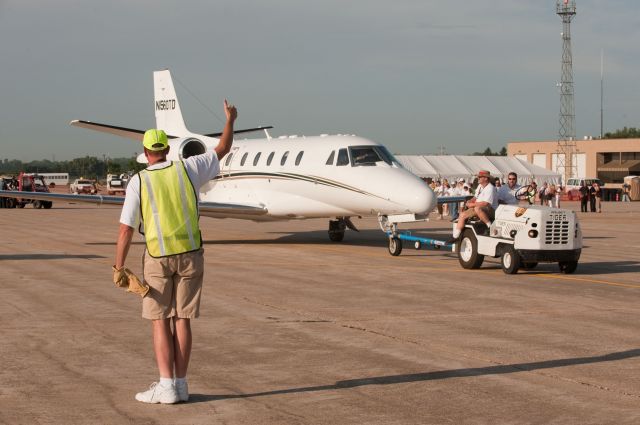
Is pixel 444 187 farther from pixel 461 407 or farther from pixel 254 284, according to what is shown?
pixel 461 407

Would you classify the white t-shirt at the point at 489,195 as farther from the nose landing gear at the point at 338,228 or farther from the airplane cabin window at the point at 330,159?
the nose landing gear at the point at 338,228

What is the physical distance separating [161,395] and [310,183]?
16.1 metres

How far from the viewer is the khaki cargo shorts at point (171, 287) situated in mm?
7070

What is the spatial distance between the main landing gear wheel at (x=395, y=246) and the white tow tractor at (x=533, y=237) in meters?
3.44

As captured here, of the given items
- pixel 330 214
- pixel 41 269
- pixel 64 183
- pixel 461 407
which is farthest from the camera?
pixel 64 183

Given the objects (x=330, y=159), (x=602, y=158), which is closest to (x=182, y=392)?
(x=330, y=159)

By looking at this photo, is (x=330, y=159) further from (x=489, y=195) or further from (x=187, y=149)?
(x=489, y=195)

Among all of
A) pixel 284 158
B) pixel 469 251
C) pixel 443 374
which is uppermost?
pixel 284 158

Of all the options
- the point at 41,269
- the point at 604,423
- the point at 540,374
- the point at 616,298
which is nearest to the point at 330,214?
the point at 41,269

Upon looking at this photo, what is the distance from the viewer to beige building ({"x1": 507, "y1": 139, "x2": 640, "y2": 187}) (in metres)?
106

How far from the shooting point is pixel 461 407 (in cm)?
697

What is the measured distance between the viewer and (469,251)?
1770 centimetres

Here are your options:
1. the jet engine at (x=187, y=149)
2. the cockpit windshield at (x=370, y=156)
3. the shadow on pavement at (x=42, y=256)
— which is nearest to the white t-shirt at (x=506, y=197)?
the cockpit windshield at (x=370, y=156)

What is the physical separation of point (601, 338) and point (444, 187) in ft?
123
